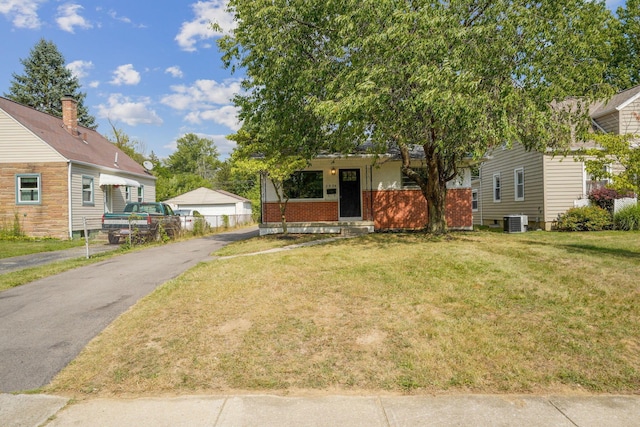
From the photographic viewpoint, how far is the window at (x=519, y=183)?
18.2 metres

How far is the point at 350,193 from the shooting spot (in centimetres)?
1636

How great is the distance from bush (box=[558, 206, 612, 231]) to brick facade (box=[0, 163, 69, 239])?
20.9 metres

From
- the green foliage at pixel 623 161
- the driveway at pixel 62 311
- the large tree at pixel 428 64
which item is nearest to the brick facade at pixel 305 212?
the large tree at pixel 428 64

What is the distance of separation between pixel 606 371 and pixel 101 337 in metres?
5.80

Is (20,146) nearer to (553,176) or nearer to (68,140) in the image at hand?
(68,140)

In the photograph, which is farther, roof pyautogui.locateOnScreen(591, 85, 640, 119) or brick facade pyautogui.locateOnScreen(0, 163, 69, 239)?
brick facade pyautogui.locateOnScreen(0, 163, 69, 239)

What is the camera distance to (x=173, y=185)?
42.1 m

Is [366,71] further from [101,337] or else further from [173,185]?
[173,185]

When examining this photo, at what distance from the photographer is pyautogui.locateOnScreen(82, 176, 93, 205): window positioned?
60.4 feet

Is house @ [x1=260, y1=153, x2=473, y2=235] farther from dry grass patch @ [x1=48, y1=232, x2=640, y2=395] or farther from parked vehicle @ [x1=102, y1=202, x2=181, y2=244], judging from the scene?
dry grass patch @ [x1=48, y1=232, x2=640, y2=395]

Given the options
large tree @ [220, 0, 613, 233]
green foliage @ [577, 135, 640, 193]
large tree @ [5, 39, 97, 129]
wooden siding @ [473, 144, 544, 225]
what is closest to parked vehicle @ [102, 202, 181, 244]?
large tree @ [220, 0, 613, 233]

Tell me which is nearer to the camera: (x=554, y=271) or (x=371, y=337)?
(x=371, y=337)

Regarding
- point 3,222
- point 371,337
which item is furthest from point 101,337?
point 3,222

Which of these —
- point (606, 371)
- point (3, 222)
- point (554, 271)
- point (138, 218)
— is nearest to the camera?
point (606, 371)
